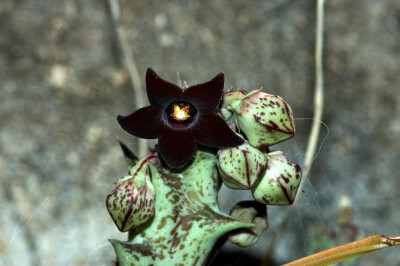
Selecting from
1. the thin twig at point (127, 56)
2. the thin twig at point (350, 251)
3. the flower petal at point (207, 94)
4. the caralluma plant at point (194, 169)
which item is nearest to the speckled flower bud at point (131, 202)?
the caralluma plant at point (194, 169)

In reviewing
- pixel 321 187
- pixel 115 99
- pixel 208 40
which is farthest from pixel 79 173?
pixel 321 187

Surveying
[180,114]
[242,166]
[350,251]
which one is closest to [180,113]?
[180,114]

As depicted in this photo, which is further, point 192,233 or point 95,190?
point 95,190

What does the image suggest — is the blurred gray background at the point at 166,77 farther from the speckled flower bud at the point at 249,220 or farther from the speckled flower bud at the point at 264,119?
the speckled flower bud at the point at 264,119

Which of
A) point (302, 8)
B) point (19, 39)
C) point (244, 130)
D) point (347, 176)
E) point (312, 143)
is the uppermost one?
point (19, 39)

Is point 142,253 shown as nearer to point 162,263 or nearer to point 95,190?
point 162,263

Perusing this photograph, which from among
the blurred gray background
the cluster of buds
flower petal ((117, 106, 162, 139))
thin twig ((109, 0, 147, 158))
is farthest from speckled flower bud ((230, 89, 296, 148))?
thin twig ((109, 0, 147, 158))

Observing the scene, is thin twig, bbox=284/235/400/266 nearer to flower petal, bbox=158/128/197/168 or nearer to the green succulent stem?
the green succulent stem
